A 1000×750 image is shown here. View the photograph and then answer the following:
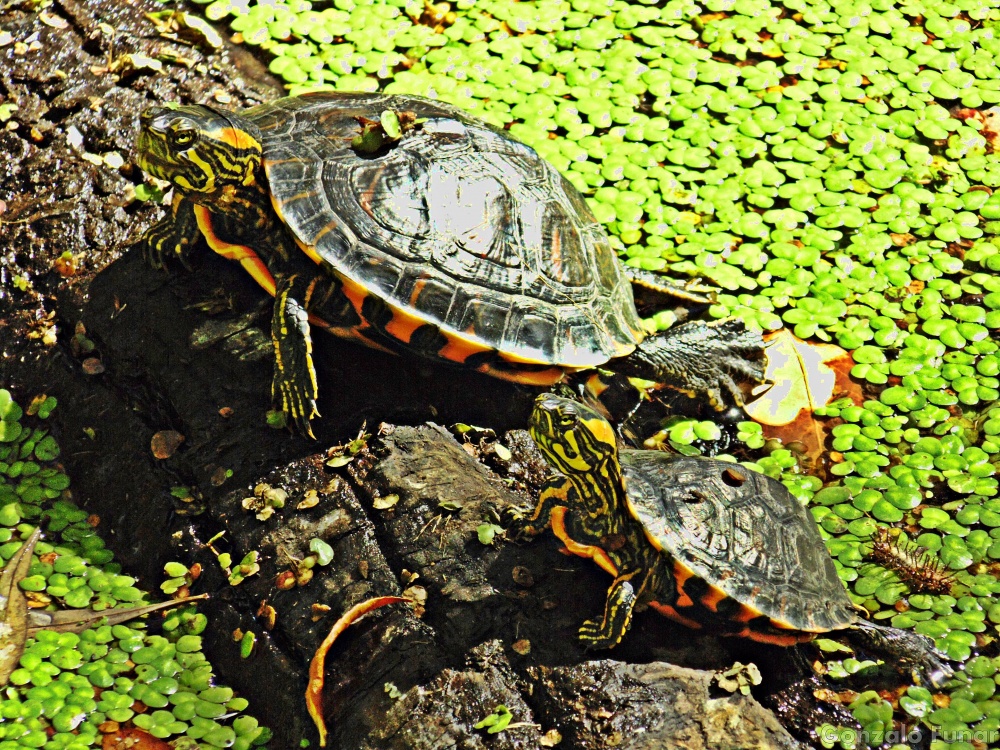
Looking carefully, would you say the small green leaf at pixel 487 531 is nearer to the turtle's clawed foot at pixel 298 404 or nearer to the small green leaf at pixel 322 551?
the small green leaf at pixel 322 551

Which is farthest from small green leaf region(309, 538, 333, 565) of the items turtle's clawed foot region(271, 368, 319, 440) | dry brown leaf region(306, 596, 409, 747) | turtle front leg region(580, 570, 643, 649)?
turtle front leg region(580, 570, 643, 649)

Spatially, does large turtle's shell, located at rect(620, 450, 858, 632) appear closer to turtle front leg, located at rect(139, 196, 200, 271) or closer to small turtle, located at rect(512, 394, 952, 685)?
small turtle, located at rect(512, 394, 952, 685)

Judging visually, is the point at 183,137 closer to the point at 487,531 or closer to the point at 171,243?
the point at 171,243

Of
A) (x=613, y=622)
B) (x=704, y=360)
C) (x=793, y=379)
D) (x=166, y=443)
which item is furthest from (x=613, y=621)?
(x=793, y=379)

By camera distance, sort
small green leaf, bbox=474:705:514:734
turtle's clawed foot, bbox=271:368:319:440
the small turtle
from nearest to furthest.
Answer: small green leaf, bbox=474:705:514:734, the small turtle, turtle's clawed foot, bbox=271:368:319:440

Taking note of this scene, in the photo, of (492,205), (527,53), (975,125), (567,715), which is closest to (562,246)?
(492,205)

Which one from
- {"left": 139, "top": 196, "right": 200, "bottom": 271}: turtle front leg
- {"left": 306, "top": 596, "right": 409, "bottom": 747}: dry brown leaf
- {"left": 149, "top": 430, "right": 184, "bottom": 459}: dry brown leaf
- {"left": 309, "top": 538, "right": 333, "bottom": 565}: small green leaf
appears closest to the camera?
{"left": 306, "top": 596, "right": 409, "bottom": 747}: dry brown leaf
